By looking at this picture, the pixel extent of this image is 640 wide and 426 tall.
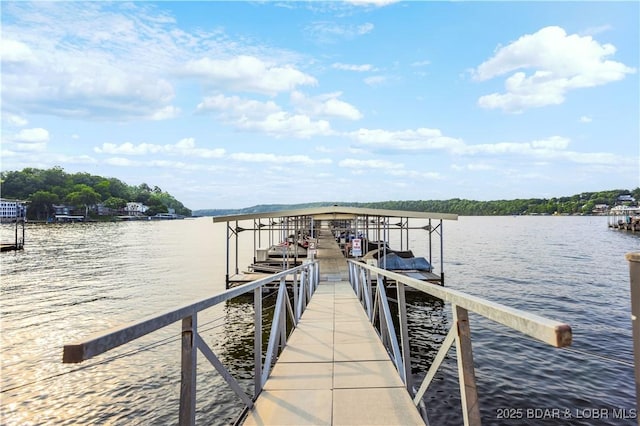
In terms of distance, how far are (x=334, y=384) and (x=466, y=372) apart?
2.37 m

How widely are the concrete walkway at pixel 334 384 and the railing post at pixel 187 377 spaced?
1.19 metres

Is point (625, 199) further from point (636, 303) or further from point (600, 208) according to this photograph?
point (636, 303)

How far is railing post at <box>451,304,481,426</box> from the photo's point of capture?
6.68ft

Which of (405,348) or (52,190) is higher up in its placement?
(52,190)

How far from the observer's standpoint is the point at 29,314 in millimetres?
16922

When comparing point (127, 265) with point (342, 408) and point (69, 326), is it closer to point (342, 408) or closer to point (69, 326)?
point (69, 326)

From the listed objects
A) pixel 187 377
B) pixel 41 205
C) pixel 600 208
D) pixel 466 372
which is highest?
pixel 41 205

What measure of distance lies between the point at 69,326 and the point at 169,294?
638 centimetres

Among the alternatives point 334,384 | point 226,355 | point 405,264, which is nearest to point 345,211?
point 405,264

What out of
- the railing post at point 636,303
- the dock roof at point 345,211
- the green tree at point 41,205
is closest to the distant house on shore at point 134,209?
the green tree at point 41,205

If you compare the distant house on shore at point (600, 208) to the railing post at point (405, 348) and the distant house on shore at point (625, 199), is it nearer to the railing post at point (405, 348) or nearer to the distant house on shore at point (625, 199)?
the distant house on shore at point (625, 199)

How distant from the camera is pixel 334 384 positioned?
13.6 ft

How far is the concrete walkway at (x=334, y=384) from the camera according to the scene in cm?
340

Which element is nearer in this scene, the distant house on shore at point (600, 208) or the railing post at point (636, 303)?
the railing post at point (636, 303)
